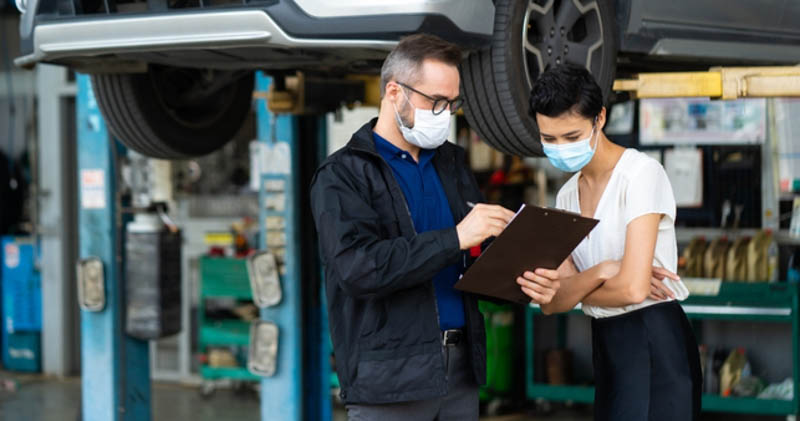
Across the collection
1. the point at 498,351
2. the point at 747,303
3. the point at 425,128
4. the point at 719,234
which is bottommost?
the point at 498,351

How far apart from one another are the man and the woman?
0.52 ft

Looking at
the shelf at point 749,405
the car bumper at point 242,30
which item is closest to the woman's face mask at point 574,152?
the car bumper at point 242,30

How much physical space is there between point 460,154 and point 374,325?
56cm

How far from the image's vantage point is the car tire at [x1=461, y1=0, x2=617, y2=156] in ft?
10.1

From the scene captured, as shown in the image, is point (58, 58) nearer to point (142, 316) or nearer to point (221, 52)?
point (221, 52)

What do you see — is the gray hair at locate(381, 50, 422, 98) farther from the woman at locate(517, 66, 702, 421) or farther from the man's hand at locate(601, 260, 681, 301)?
the man's hand at locate(601, 260, 681, 301)

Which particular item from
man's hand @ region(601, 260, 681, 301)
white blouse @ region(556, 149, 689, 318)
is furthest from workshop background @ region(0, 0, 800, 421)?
man's hand @ region(601, 260, 681, 301)

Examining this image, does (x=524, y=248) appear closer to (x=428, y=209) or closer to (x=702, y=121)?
(x=428, y=209)

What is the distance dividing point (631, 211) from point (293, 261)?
2.49 meters

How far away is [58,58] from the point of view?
3311 millimetres

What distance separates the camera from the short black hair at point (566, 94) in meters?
2.44

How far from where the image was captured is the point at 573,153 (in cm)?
249

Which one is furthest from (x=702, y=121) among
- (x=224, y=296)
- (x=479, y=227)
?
(x=479, y=227)

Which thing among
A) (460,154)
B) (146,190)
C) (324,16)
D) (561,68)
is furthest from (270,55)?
(146,190)
